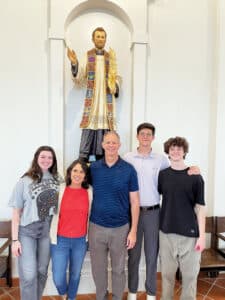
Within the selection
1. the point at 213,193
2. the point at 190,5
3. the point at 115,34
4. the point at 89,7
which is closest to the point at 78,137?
the point at 115,34

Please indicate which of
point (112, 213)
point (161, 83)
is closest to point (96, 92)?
point (161, 83)

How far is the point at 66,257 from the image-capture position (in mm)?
1988

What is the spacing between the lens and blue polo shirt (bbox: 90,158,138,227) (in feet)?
6.45

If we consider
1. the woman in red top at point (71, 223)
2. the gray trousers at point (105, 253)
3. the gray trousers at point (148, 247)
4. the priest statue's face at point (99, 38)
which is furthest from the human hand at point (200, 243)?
the priest statue's face at point (99, 38)

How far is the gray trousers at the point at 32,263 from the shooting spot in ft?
6.25

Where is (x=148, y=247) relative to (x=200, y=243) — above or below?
below

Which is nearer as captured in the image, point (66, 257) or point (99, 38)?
point (66, 257)

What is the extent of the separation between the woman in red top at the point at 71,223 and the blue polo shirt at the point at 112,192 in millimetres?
69

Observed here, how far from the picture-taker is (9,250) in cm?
265

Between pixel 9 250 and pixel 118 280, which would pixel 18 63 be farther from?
pixel 118 280

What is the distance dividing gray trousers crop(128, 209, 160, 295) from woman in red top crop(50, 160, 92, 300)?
44 centimetres

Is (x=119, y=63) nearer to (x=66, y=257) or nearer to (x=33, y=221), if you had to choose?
(x=33, y=221)

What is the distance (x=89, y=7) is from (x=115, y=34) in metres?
0.38

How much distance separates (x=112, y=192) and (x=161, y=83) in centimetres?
153
